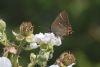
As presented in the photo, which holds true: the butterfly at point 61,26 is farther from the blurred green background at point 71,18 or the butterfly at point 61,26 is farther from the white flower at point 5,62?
the blurred green background at point 71,18

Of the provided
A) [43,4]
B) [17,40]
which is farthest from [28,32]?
[43,4]

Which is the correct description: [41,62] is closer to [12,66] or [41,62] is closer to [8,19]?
[12,66]

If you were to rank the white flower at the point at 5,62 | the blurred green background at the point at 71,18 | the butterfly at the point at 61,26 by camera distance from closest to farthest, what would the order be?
the white flower at the point at 5,62 → the butterfly at the point at 61,26 → the blurred green background at the point at 71,18

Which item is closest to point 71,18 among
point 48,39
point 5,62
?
point 48,39

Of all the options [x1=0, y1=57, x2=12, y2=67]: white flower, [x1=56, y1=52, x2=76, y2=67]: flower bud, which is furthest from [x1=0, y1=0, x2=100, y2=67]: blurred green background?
[x1=0, y1=57, x2=12, y2=67]: white flower

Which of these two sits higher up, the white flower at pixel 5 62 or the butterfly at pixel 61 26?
the butterfly at pixel 61 26

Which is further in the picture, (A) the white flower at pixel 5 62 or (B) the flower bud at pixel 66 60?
(B) the flower bud at pixel 66 60

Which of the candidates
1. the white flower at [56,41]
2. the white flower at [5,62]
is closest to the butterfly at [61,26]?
the white flower at [56,41]
